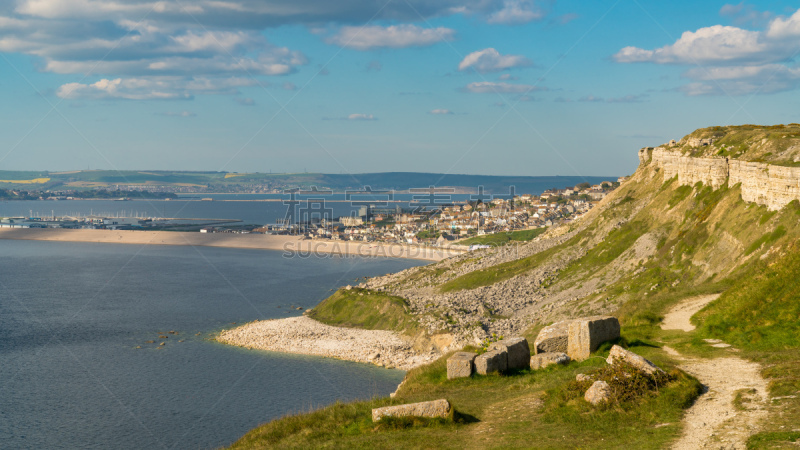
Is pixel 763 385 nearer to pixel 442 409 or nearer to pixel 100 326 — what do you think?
pixel 442 409

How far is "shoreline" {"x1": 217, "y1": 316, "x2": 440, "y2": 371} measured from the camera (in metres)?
58.5

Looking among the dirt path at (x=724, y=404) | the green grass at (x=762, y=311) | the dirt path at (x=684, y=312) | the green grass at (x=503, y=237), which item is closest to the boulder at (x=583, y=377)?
the dirt path at (x=724, y=404)

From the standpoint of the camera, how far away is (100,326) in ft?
257

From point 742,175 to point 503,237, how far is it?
11184cm

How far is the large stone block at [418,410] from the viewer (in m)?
18.0

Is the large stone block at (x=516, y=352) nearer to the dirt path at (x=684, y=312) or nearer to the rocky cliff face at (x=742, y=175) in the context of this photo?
the dirt path at (x=684, y=312)

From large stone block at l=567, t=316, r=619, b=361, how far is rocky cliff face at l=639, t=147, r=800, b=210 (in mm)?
20974

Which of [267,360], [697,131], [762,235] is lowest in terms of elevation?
[267,360]

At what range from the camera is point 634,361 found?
59.4ft

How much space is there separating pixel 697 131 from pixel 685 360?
57732 mm

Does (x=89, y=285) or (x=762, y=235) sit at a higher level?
(x=762, y=235)

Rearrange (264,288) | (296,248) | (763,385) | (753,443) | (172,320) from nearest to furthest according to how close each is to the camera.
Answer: (753,443), (763,385), (172,320), (264,288), (296,248)

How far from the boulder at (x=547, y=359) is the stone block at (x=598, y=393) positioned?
482 cm

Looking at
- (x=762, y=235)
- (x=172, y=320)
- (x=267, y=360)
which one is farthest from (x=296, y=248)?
(x=762, y=235)
